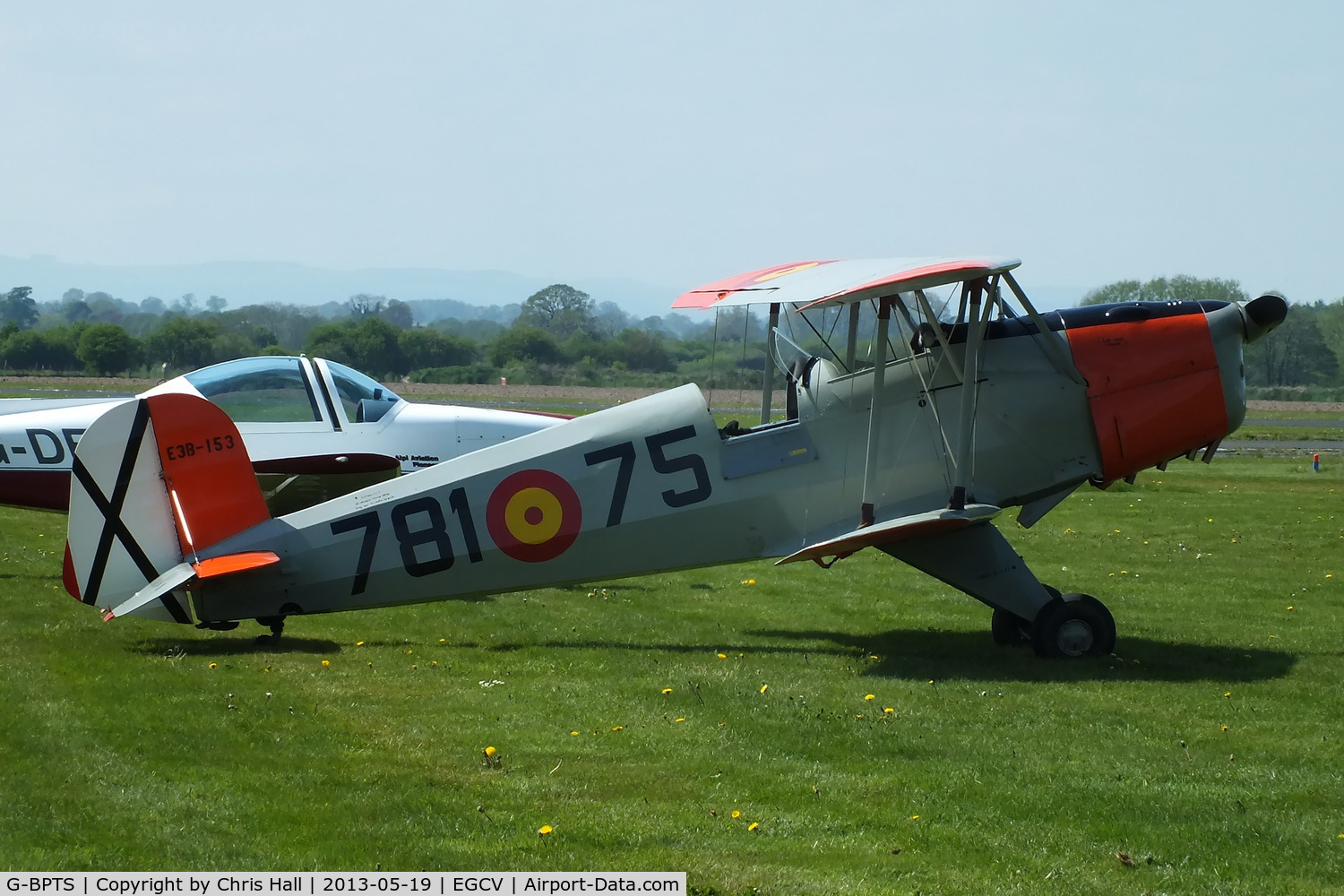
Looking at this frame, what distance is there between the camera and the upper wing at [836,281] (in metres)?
8.77

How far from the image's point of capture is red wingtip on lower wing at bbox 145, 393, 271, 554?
955cm

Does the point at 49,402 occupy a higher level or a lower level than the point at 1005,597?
higher

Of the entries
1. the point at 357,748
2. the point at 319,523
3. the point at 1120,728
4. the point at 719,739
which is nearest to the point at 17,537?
the point at 319,523

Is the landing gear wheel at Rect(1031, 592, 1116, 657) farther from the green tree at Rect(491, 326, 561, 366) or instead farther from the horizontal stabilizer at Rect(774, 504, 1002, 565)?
the green tree at Rect(491, 326, 561, 366)

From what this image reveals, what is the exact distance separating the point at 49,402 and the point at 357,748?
8.46 metres

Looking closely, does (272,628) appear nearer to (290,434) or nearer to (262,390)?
(290,434)

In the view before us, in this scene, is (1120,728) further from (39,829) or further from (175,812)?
(39,829)

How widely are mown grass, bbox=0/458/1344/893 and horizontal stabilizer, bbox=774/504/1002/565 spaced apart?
2.99 ft

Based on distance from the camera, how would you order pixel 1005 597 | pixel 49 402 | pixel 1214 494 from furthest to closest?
pixel 1214 494 < pixel 49 402 < pixel 1005 597

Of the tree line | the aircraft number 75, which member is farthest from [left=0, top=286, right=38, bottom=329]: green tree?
the aircraft number 75

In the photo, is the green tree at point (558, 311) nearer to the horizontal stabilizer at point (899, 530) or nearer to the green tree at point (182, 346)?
the green tree at point (182, 346)

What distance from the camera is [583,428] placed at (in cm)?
1007

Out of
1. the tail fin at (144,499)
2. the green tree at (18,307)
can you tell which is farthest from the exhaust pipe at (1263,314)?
the green tree at (18,307)

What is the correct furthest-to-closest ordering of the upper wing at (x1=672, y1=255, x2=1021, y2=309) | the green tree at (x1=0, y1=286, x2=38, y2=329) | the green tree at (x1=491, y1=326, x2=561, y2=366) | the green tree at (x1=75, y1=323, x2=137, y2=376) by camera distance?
the green tree at (x1=0, y1=286, x2=38, y2=329), the green tree at (x1=491, y1=326, x2=561, y2=366), the green tree at (x1=75, y1=323, x2=137, y2=376), the upper wing at (x1=672, y1=255, x2=1021, y2=309)
